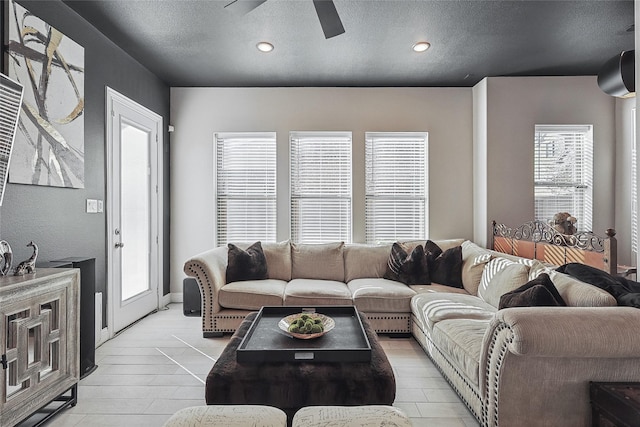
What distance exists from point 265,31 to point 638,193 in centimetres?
314

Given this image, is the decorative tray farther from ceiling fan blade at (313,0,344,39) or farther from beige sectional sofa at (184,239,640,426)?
ceiling fan blade at (313,0,344,39)

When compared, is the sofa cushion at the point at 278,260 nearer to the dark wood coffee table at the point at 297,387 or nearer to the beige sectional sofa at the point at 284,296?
the beige sectional sofa at the point at 284,296

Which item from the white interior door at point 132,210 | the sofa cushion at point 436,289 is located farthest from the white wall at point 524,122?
the white interior door at point 132,210

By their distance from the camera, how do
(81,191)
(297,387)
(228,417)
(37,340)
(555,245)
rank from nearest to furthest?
(228,417), (297,387), (37,340), (81,191), (555,245)

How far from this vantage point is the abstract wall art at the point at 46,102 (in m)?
2.41

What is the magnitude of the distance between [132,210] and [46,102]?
1546mm

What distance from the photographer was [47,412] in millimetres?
2236

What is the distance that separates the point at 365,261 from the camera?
4281 millimetres

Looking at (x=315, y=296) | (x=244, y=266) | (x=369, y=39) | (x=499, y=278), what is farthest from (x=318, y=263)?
(x=369, y=39)

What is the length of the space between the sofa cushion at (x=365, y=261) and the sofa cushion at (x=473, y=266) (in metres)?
0.86

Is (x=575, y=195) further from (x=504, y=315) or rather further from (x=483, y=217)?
(x=504, y=315)

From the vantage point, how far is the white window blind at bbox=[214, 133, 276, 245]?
484 cm

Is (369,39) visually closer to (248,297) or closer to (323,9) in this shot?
(323,9)

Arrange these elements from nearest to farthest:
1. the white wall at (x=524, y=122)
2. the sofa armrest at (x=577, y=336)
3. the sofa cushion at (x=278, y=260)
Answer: the sofa armrest at (x=577, y=336)
the sofa cushion at (x=278, y=260)
the white wall at (x=524, y=122)
